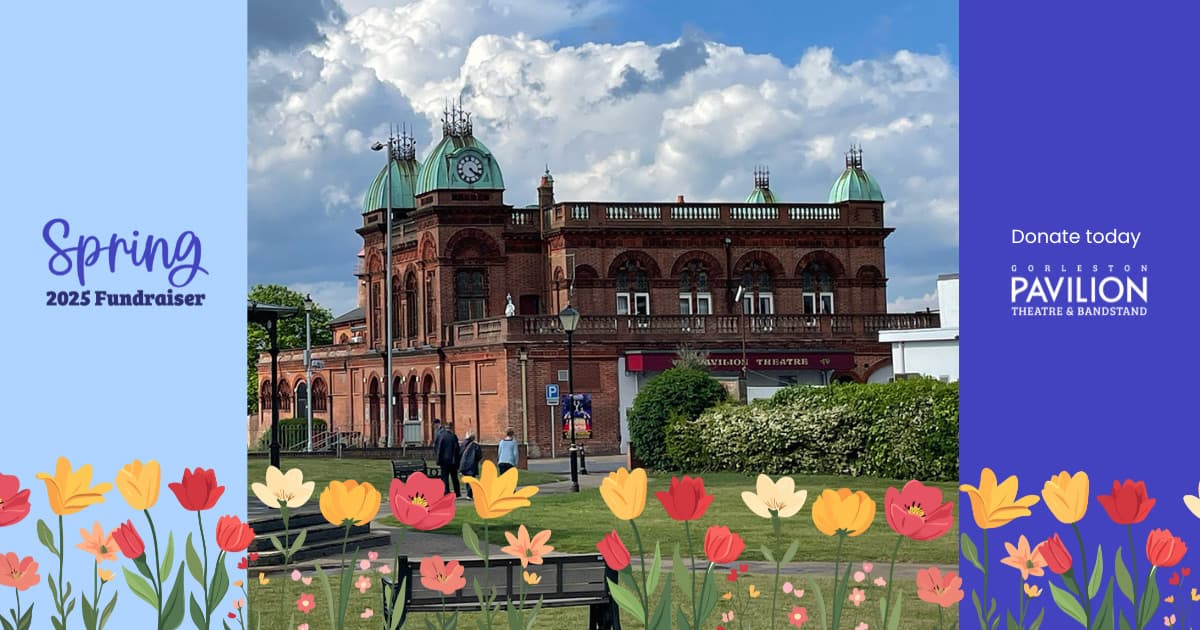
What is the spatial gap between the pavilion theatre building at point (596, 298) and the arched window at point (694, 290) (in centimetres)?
7

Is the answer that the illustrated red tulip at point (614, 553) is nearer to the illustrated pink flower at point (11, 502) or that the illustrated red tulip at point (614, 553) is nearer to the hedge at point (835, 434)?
the illustrated pink flower at point (11, 502)

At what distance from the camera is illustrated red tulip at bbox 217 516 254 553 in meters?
4.63

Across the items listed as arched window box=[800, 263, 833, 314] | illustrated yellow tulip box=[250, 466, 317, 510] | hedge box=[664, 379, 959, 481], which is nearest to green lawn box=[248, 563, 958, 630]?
illustrated yellow tulip box=[250, 466, 317, 510]

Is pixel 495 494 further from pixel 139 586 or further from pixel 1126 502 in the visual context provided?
pixel 1126 502

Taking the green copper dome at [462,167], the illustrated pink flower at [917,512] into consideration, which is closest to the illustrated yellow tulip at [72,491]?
the illustrated pink flower at [917,512]

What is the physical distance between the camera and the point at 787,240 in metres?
57.0

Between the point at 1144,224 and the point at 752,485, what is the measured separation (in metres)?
22.6

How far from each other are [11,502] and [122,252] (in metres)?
2.69

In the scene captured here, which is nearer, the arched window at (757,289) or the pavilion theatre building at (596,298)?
the pavilion theatre building at (596,298)

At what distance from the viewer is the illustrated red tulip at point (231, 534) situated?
463cm

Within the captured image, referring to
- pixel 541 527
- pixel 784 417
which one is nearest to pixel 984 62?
pixel 541 527

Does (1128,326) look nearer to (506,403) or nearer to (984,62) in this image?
(984,62)

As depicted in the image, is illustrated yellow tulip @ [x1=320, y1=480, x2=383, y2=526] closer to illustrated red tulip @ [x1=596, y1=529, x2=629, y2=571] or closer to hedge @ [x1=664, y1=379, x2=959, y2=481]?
illustrated red tulip @ [x1=596, y1=529, x2=629, y2=571]

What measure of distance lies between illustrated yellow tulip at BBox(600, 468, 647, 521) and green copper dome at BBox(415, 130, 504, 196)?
165 feet
